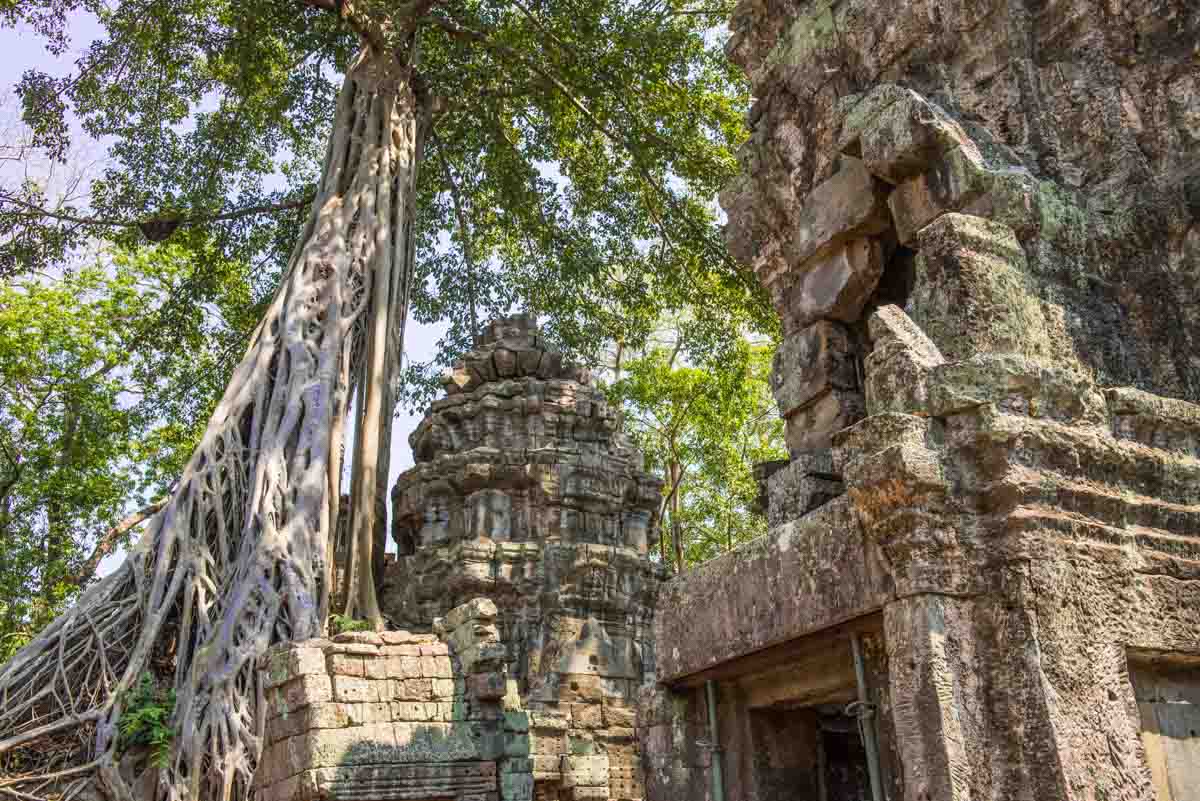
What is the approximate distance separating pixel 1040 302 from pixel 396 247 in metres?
7.79

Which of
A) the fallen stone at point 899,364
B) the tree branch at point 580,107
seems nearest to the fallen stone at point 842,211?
the fallen stone at point 899,364

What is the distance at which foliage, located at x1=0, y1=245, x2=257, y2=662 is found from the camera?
13.5 metres

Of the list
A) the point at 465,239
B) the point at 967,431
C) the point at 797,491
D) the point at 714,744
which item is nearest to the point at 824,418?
the point at 797,491

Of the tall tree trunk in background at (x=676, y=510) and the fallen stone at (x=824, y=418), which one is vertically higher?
the tall tree trunk in background at (x=676, y=510)

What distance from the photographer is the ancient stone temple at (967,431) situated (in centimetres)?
247

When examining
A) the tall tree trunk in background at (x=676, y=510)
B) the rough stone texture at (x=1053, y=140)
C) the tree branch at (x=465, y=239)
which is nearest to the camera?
the rough stone texture at (x=1053, y=140)

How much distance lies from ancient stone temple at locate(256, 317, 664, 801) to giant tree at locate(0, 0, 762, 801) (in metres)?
1.27

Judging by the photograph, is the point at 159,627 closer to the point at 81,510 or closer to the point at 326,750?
the point at 326,750

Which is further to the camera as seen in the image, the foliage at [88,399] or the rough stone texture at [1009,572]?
the foliage at [88,399]

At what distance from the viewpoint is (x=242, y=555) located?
25.2 feet

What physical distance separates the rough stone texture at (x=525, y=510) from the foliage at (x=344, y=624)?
1.71m

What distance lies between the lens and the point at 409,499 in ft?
38.5

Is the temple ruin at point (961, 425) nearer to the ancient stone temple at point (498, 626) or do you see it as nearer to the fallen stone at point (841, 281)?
the fallen stone at point (841, 281)

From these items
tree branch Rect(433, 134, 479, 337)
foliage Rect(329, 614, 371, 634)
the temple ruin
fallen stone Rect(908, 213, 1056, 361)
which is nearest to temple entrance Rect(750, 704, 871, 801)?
the temple ruin
